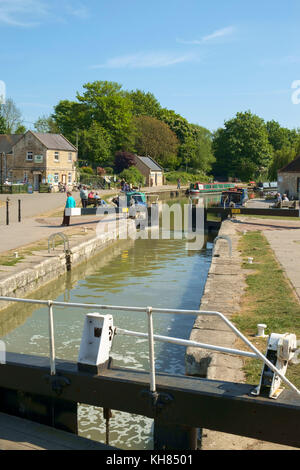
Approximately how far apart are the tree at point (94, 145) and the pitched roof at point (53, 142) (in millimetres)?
11217

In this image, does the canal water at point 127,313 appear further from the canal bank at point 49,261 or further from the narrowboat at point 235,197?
the narrowboat at point 235,197

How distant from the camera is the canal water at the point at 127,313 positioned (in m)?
6.41

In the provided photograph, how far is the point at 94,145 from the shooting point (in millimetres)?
71125

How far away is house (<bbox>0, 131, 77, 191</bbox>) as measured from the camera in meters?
54.7

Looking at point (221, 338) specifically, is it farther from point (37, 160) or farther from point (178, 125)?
→ point (178, 125)

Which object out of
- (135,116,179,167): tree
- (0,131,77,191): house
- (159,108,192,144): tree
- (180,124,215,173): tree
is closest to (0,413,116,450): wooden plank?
(0,131,77,191): house

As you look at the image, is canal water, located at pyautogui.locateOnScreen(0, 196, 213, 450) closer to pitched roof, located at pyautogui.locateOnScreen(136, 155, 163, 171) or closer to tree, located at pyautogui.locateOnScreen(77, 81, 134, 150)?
pitched roof, located at pyautogui.locateOnScreen(136, 155, 163, 171)

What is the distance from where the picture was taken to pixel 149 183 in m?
74.6

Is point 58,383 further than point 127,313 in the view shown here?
No

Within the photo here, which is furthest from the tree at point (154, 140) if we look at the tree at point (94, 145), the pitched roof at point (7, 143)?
the pitched roof at point (7, 143)

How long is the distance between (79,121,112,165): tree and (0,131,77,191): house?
12.2m

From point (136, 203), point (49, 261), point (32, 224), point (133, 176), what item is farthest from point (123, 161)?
point (49, 261)

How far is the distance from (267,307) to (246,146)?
290 ft
